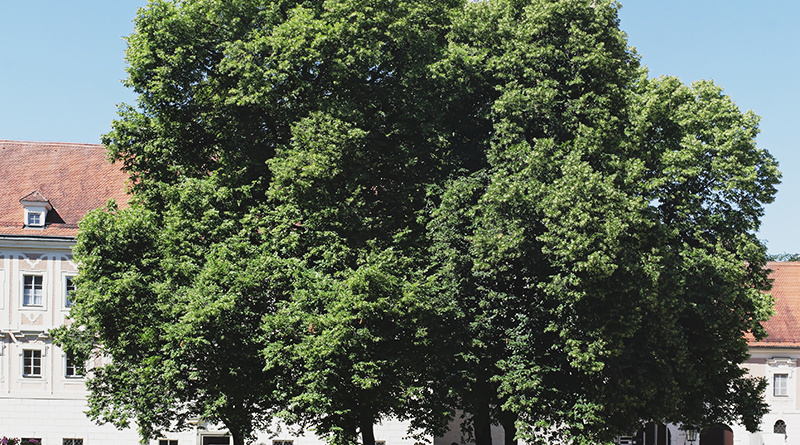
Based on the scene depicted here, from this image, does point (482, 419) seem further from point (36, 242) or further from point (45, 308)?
point (36, 242)

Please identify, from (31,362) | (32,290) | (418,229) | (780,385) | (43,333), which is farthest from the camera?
(780,385)

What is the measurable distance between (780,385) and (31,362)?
34.5 metres

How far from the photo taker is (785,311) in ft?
149

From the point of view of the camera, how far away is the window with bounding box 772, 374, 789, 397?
145ft

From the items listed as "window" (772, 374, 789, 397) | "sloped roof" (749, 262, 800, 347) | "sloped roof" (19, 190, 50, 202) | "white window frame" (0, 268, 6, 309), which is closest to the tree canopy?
"white window frame" (0, 268, 6, 309)

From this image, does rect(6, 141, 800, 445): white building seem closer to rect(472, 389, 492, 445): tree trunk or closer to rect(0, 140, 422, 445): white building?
rect(0, 140, 422, 445): white building

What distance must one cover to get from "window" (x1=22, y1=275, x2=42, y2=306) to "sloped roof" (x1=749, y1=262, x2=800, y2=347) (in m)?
32.5

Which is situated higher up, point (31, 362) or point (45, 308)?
point (45, 308)

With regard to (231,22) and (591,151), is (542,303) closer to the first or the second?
(591,151)

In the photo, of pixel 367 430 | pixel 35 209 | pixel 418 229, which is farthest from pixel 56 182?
pixel 367 430

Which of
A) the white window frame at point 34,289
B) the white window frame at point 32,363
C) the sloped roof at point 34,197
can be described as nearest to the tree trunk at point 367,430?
the white window frame at point 32,363

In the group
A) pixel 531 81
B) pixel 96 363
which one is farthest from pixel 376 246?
pixel 96 363

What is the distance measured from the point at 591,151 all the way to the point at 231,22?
1044 cm

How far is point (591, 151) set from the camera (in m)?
23.2
